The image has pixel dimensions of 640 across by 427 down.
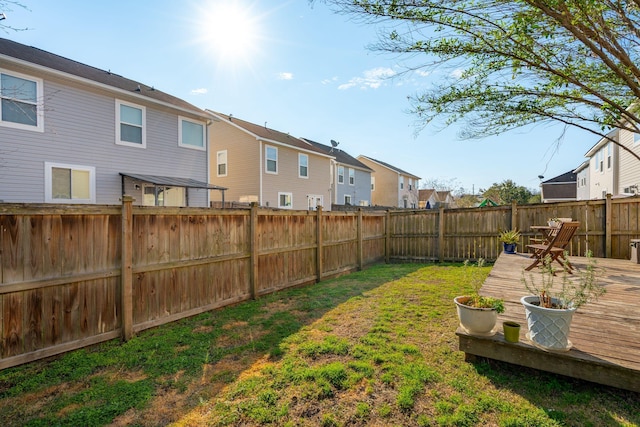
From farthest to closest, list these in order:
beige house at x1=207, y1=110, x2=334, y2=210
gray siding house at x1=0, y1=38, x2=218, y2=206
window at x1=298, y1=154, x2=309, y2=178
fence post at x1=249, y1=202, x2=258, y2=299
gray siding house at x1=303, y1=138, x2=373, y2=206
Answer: gray siding house at x1=303, y1=138, x2=373, y2=206
window at x1=298, y1=154, x2=309, y2=178
beige house at x1=207, y1=110, x2=334, y2=210
gray siding house at x1=0, y1=38, x2=218, y2=206
fence post at x1=249, y1=202, x2=258, y2=299

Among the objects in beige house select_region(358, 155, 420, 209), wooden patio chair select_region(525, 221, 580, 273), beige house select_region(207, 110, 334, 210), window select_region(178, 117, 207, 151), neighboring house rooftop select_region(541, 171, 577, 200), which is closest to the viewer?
wooden patio chair select_region(525, 221, 580, 273)

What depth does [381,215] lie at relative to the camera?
419 inches

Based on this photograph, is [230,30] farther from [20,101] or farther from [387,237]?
[387,237]

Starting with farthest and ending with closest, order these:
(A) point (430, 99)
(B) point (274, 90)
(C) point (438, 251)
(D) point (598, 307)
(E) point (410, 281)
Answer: (B) point (274, 90), (C) point (438, 251), (E) point (410, 281), (A) point (430, 99), (D) point (598, 307)

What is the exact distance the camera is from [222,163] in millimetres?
17469

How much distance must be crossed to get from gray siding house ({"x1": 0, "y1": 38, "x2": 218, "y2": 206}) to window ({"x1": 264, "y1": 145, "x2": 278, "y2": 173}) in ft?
13.9

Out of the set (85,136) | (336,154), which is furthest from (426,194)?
(85,136)

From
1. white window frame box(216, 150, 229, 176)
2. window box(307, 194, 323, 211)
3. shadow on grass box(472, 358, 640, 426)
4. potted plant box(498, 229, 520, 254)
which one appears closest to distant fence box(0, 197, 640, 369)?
potted plant box(498, 229, 520, 254)

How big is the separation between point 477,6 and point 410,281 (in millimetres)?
5219

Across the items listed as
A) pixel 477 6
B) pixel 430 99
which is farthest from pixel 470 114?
pixel 477 6

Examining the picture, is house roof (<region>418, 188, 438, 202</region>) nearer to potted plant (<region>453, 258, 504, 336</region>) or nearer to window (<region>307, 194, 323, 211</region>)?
window (<region>307, 194, 323, 211</region>)

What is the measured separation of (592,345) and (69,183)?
1196 centimetres

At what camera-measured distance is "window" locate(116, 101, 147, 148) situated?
33.7ft

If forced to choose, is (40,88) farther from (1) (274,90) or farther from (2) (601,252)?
(2) (601,252)
